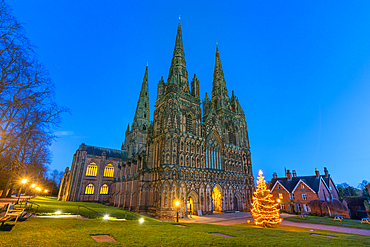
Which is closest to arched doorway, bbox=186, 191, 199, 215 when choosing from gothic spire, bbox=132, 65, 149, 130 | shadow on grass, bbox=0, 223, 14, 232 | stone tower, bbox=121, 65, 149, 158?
stone tower, bbox=121, 65, 149, 158

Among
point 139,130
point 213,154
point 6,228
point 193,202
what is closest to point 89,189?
point 139,130

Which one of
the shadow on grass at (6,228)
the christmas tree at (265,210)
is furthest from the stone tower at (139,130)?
the shadow on grass at (6,228)

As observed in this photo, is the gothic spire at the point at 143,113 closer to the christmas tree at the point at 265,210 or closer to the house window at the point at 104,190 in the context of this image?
the house window at the point at 104,190

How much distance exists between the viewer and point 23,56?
43.8 ft

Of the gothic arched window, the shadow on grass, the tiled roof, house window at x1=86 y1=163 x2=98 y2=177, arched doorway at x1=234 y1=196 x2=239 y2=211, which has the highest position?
the gothic arched window

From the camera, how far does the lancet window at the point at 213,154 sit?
3710 centimetres

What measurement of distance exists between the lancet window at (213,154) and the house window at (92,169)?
3172cm

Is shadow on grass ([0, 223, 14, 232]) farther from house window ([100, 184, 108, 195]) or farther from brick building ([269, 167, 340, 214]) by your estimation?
house window ([100, 184, 108, 195])

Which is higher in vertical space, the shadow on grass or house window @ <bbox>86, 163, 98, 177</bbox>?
house window @ <bbox>86, 163, 98, 177</bbox>

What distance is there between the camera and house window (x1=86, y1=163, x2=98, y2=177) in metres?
47.4

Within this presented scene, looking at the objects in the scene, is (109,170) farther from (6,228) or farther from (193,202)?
(6,228)

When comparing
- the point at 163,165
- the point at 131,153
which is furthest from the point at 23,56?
the point at 131,153

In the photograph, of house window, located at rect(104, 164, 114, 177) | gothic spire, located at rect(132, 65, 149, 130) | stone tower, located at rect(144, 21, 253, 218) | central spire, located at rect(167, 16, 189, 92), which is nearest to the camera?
stone tower, located at rect(144, 21, 253, 218)

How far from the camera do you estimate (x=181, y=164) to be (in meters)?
32.4
